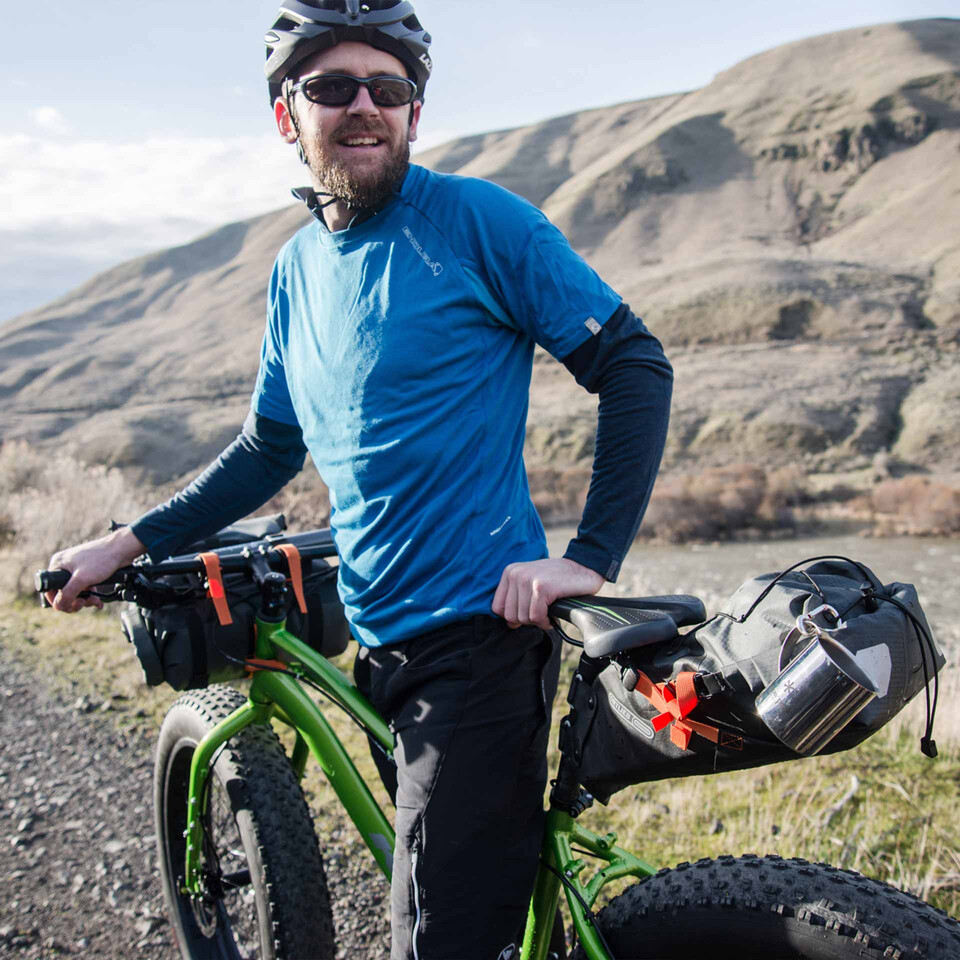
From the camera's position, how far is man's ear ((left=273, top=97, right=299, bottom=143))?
227 centimetres

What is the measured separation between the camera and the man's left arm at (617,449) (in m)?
1.76

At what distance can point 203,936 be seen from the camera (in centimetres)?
270

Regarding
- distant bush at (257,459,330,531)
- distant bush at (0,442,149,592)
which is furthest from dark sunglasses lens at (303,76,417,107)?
distant bush at (257,459,330,531)

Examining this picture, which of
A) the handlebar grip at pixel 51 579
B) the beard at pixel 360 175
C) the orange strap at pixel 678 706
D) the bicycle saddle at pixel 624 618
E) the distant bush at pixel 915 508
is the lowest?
the distant bush at pixel 915 508

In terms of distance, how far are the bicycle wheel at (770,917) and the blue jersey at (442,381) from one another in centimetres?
63

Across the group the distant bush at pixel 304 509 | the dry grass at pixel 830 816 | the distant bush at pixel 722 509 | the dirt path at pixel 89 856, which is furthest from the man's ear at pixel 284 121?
the distant bush at pixel 722 509

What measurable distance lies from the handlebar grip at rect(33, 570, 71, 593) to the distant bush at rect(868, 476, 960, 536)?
694 inches

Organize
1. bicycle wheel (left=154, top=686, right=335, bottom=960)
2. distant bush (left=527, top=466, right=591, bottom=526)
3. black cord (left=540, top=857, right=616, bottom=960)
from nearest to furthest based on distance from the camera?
black cord (left=540, top=857, right=616, bottom=960) < bicycle wheel (left=154, top=686, right=335, bottom=960) < distant bush (left=527, top=466, right=591, bottom=526)

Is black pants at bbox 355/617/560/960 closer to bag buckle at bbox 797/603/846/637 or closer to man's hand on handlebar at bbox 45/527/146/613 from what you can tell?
bag buckle at bbox 797/603/846/637

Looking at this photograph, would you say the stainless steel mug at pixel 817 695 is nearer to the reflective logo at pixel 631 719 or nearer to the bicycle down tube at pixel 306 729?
the reflective logo at pixel 631 719

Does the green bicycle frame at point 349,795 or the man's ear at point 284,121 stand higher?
the man's ear at point 284,121

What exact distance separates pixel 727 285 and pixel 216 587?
45659 millimetres

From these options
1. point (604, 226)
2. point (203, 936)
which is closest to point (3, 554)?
point (203, 936)

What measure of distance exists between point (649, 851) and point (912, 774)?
1287 millimetres
